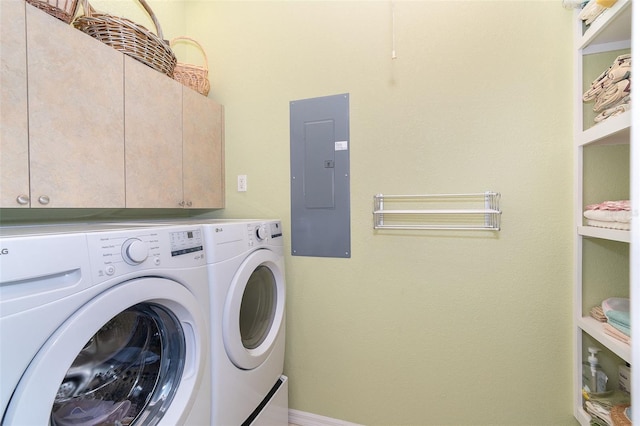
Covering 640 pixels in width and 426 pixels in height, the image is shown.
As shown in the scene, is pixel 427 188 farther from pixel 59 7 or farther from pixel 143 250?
pixel 59 7

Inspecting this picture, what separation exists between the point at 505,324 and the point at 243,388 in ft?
3.79

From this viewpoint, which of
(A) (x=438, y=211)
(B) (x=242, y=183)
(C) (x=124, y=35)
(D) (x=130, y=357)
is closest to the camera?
(D) (x=130, y=357)

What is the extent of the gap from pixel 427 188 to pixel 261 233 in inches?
32.3

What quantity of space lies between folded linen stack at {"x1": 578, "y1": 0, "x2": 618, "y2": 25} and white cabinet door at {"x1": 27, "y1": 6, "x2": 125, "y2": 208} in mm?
1752

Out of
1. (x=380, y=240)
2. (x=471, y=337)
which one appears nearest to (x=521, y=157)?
(x=380, y=240)

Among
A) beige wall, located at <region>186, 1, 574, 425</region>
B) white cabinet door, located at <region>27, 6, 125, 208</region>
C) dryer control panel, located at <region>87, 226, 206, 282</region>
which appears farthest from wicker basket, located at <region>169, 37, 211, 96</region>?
dryer control panel, located at <region>87, 226, 206, 282</region>

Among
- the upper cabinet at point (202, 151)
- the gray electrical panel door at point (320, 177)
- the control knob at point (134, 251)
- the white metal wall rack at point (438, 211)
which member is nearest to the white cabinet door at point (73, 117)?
the upper cabinet at point (202, 151)

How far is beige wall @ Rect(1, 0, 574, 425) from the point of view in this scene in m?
1.15

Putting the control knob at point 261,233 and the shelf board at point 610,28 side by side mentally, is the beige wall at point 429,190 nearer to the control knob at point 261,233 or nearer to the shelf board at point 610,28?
the shelf board at point 610,28

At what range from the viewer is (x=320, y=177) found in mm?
1449

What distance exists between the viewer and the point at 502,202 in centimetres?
120

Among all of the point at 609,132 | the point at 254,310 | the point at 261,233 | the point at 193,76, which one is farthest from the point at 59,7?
the point at 609,132

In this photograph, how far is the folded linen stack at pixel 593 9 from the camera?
892 millimetres

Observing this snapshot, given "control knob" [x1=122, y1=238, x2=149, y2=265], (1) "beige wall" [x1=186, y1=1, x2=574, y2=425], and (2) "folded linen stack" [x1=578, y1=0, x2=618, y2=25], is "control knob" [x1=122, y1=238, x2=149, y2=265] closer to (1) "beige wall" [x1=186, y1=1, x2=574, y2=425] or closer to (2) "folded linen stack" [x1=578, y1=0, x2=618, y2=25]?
(1) "beige wall" [x1=186, y1=1, x2=574, y2=425]
